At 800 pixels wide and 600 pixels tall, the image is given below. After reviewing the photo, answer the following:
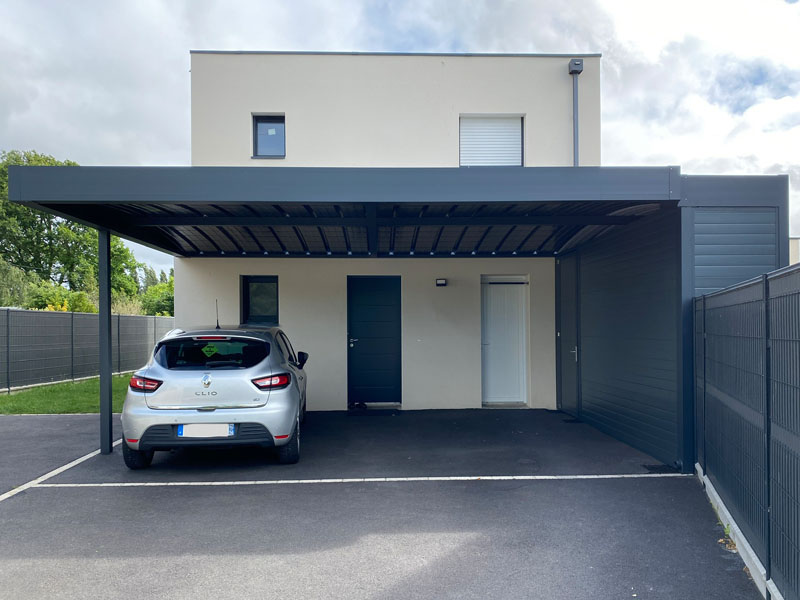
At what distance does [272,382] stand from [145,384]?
4.00ft

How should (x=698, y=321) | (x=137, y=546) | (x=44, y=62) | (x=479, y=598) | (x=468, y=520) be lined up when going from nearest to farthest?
(x=479, y=598)
(x=137, y=546)
(x=468, y=520)
(x=698, y=321)
(x=44, y=62)

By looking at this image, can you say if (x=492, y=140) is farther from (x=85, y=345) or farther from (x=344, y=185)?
(x=85, y=345)

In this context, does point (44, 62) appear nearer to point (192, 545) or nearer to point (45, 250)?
point (45, 250)

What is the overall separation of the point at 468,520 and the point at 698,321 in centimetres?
298

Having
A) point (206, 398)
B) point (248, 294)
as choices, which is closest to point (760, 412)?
point (206, 398)

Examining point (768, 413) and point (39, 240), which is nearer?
point (768, 413)

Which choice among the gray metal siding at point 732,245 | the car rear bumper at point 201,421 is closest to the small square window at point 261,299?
the car rear bumper at point 201,421

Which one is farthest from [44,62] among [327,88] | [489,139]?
[489,139]

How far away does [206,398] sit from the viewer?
5488 millimetres

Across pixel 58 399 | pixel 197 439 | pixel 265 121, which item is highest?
pixel 265 121

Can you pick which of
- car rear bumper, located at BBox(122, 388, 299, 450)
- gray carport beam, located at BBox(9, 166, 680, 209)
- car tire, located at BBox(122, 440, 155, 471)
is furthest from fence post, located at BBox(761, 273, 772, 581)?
car tire, located at BBox(122, 440, 155, 471)

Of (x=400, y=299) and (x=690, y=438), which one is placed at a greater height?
(x=400, y=299)

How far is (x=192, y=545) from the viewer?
4004 millimetres

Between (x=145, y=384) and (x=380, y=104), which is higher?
(x=380, y=104)
